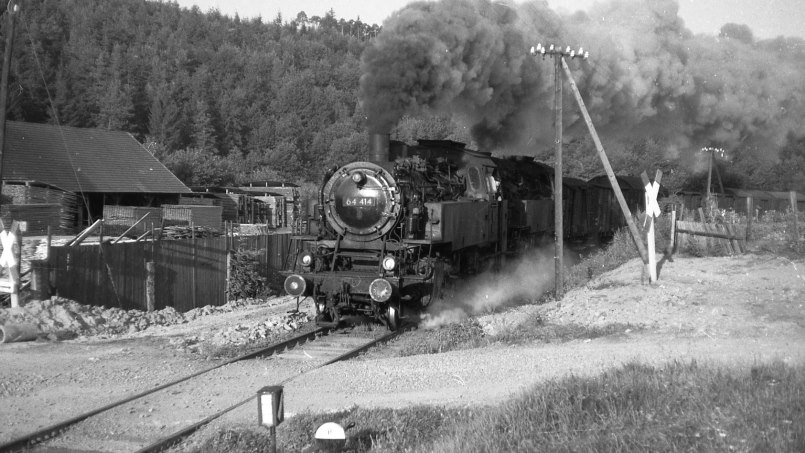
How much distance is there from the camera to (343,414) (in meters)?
7.42

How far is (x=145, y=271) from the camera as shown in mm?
15305

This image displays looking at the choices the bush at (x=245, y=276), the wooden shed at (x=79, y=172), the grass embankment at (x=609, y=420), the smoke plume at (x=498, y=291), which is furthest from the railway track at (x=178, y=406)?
the wooden shed at (x=79, y=172)

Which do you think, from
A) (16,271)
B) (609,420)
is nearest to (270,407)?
(609,420)

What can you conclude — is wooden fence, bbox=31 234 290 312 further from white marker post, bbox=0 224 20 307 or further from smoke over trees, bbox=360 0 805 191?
smoke over trees, bbox=360 0 805 191

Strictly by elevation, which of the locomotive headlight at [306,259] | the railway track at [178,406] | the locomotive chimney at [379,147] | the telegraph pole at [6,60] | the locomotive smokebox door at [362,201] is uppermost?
the telegraph pole at [6,60]

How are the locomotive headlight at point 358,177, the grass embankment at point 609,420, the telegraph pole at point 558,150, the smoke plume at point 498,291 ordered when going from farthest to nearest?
1. the telegraph pole at point 558,150
2. the smoke plume at point 498,291
3. the locomotive headlight at point 358,177
4. the grass embankment at point 609,420

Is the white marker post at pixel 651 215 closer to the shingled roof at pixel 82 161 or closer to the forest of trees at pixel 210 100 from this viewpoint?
the shingled roof at pixel 82 161

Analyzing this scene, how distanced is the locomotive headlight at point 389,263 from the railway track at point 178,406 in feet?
4.15

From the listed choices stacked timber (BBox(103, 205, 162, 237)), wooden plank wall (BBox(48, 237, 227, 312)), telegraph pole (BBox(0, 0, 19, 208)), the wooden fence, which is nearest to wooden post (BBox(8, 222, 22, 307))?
the wooden fence

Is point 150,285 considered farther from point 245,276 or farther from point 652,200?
point 652,200

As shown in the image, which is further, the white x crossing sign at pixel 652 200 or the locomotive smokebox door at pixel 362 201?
the white x crossing sign at pixel 652 200

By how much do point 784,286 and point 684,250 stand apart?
587 cm

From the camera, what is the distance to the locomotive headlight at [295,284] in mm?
12055

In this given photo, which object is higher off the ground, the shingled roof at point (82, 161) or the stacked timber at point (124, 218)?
the shingled roof at point (82, 161)
